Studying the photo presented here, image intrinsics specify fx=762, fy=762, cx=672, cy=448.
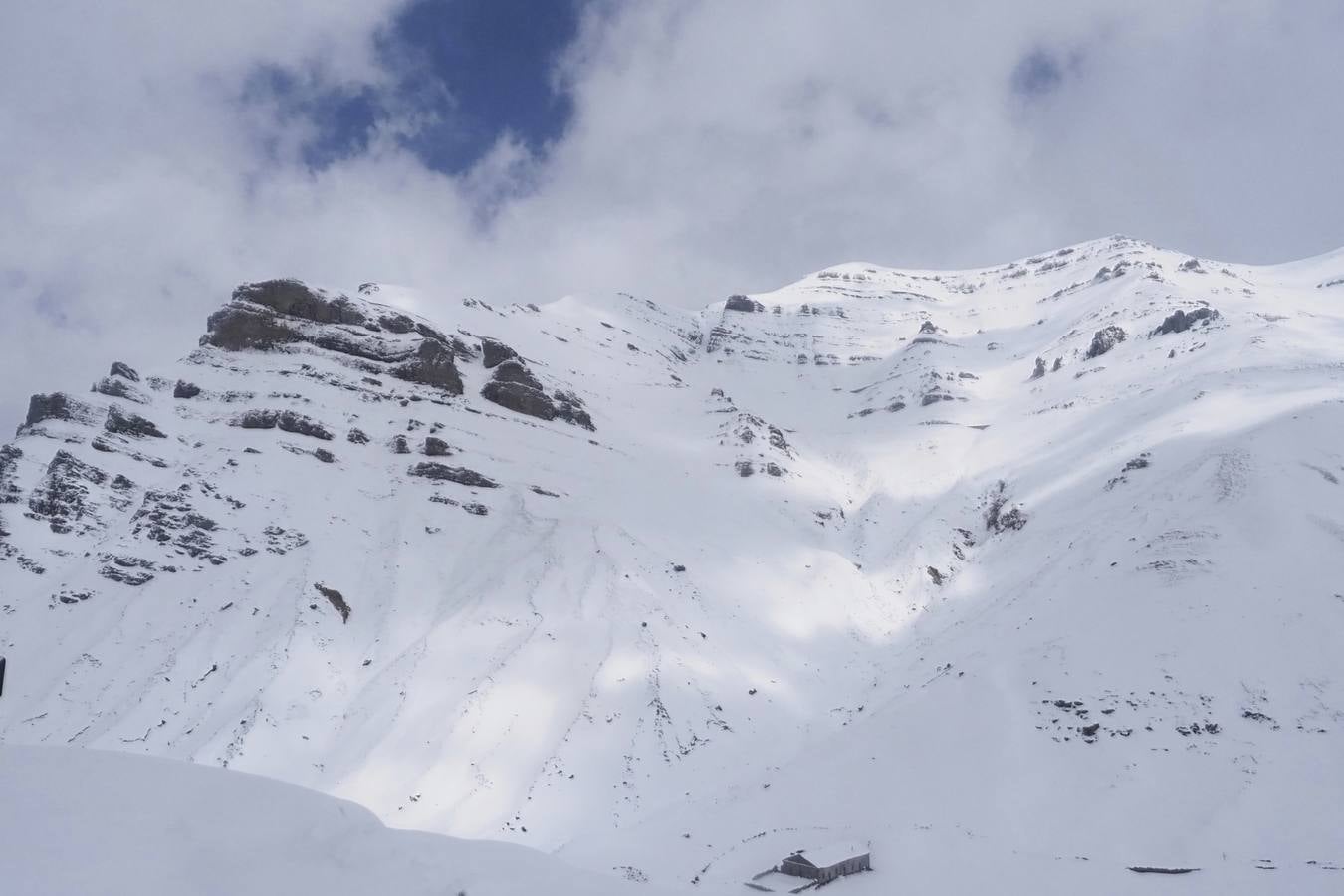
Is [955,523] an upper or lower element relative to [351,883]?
upper

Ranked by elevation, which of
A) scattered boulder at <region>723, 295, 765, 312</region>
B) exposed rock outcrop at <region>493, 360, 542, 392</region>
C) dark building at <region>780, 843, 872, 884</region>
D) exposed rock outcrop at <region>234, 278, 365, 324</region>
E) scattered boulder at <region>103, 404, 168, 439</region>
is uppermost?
scattered boulder at <region>723, 295, 765, 312</region>

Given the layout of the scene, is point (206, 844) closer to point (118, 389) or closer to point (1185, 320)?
point (118, 389)

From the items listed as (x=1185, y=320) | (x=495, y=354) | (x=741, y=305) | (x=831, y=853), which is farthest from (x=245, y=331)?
(x=1185, y=320)

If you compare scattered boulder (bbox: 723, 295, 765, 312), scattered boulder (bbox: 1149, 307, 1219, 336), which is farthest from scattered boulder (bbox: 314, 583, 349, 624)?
scattered boulder (bbox: 723, 295, 765, 312)

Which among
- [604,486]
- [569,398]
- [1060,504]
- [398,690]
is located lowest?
[398,690]

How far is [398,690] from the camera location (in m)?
40.7

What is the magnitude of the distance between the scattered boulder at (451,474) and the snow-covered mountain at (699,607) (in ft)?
1.19

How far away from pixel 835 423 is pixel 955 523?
133 feet

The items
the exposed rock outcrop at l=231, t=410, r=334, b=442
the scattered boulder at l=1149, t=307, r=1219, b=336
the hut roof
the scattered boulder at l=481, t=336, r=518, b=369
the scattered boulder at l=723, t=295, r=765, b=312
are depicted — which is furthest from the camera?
the scattered boulder at l=723, t=295, r=765, b=312

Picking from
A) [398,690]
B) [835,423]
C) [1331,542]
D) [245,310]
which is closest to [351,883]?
[398,690]

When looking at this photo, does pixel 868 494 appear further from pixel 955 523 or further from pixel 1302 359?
pixel 1302 359

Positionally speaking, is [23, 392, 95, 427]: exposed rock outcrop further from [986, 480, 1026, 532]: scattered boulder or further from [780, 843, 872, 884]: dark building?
[986, 480, 1026, 532]: scattered boulder

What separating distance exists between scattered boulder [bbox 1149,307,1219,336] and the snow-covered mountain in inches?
153

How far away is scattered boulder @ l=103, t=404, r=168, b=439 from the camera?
189 ft
